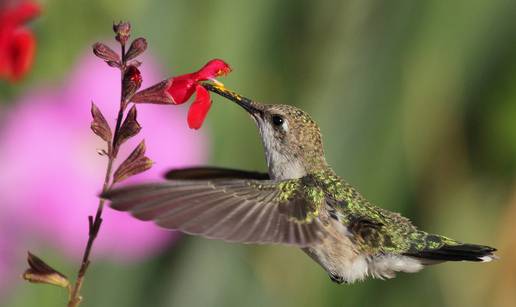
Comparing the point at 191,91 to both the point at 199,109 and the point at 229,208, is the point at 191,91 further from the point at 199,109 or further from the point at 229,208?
the point at 229,208

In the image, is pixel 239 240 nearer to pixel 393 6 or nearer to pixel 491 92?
pixel 393 6

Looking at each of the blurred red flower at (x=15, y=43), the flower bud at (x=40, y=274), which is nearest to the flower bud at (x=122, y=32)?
the flower bud at (x=40, y=274)

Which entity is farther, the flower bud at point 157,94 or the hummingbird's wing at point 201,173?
the hummingbird's wing at point 201,173

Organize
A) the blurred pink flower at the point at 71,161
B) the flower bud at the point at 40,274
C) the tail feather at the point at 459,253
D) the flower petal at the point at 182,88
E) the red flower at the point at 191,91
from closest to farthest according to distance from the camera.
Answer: the flower bud at the point at 40,274 → the red flower at the point at 191,91 → the flower petal at the point at 182,88 → the tail feather at the point at 459,253 → the blurred pink flower at the point at 71,161

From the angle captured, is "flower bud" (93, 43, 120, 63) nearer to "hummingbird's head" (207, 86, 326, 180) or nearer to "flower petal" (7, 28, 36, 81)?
"hummingbird's head" (207, 86, 326, 180)

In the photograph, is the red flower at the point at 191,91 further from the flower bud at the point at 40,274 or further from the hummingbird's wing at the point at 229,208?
the flower bud at the point at 40,274

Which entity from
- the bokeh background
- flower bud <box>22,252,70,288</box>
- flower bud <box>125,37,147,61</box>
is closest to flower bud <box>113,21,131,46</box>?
flower bud <box>125,37,147,61</box>

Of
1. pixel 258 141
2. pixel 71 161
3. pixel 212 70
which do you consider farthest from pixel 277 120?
pixel 258 141
